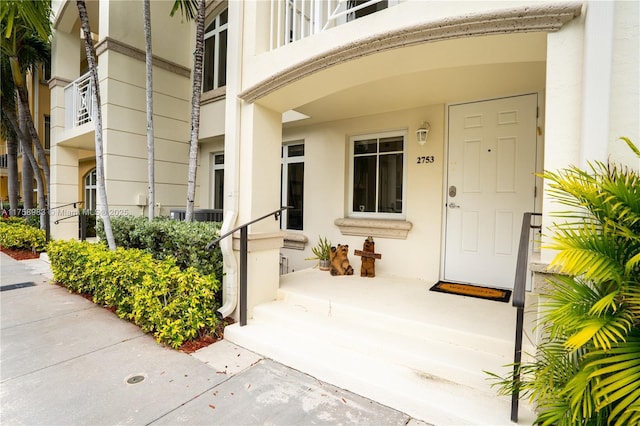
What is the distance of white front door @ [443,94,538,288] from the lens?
158 inches

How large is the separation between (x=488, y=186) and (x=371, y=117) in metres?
2.07

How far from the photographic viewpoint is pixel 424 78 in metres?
3.68

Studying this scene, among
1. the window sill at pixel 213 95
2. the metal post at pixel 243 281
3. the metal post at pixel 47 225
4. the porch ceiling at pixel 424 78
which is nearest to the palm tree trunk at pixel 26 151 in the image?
the metal post at pixel 47 225

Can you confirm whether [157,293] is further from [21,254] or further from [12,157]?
[12,157]

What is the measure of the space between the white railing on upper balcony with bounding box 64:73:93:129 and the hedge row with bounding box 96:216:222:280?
3590mm

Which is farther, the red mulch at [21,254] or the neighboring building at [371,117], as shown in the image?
the red mulch at [21,254]

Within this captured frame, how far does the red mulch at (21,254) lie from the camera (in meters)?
8.08

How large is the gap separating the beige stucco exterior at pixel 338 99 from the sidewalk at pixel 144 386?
1000 mm

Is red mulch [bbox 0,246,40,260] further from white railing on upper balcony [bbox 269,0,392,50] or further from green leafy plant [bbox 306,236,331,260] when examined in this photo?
white railing on upper balcony [bbox 269,0,392,50]

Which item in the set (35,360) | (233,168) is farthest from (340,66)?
(35,360)

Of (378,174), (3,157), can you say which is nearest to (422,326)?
(378,174)

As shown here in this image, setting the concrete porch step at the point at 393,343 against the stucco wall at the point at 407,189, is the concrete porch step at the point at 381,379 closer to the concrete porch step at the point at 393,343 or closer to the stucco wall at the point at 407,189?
the concrete porch step at the point at 393,343

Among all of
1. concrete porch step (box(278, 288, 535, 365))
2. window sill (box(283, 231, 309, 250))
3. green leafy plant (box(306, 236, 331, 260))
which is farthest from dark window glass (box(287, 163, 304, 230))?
concrete porch step (box(278, 288, 535, 365))

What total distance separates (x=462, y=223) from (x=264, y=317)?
297cm
